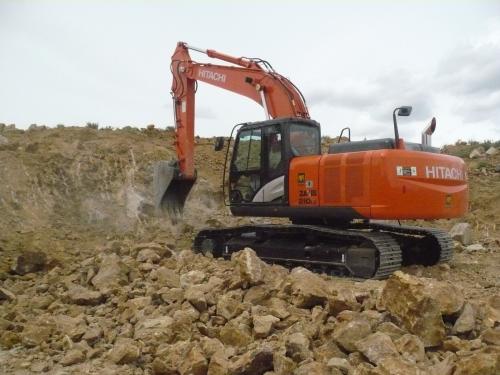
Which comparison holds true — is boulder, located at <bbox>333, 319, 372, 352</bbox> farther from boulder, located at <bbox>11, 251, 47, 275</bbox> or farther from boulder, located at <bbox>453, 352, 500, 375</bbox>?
boulder, located at <bbox>11, 251, 47, 275</bbox>

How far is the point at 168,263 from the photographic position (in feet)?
25.4

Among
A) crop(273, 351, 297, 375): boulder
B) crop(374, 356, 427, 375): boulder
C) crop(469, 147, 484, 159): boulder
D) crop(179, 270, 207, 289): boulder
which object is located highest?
crop(469, 147, 484, 159): boulder

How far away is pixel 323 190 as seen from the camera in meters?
7.76

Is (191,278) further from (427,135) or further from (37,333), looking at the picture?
(427,135)

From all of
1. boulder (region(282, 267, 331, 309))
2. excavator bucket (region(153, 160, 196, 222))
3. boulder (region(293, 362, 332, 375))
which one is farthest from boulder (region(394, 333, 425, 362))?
excavator bucket (region(153, 160, 196, 222))

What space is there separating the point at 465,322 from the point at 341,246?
3476 millimetres

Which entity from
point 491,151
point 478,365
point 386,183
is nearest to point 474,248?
point 386,183

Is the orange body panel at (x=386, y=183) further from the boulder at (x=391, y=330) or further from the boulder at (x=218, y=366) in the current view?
the boulder at (x=218, y=366)

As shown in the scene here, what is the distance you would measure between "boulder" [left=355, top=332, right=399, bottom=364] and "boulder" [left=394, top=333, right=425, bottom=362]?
0.11 meters

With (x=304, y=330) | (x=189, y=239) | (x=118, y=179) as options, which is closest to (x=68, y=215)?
(x=118, y=179)

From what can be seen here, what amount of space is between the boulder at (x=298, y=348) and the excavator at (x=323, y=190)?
313cm

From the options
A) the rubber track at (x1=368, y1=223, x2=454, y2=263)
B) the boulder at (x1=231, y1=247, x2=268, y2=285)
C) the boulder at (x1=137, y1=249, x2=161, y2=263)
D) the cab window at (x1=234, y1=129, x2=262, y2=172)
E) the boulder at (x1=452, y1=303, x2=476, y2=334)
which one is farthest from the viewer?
the cab window at (x1=234, y1=129, x2=262, y2=172)

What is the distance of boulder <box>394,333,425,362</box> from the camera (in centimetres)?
382

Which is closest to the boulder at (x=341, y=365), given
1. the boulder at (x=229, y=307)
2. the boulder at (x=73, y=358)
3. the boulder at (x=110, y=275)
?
the boulder at (x=229, y=307)
